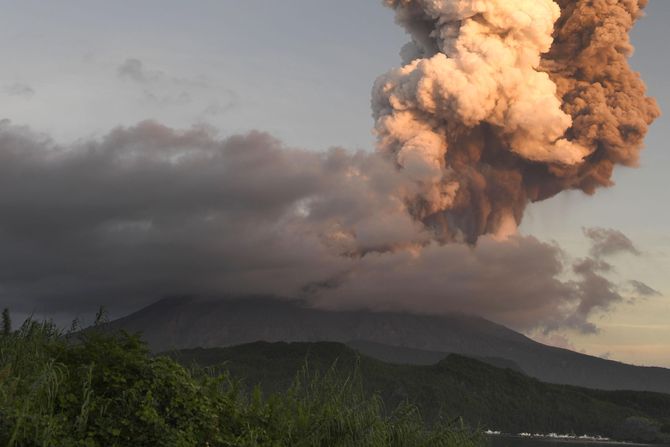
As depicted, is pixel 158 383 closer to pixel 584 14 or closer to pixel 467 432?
pixel 467 432

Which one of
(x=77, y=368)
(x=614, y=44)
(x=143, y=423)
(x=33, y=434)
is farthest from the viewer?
(x=614, y=44)

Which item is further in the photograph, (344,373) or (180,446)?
(344,373)

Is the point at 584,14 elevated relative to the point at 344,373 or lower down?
elevated

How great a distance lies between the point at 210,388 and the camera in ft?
42.0

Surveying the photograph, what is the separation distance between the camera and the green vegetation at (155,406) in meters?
10.3

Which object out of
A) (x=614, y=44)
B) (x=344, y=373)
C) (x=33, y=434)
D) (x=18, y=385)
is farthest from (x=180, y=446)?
(x=614, y=44)

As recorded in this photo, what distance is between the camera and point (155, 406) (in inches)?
432

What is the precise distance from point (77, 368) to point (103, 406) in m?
0.97

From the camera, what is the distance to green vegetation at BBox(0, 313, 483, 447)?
10281 millimetres

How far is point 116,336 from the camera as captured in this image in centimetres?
1198

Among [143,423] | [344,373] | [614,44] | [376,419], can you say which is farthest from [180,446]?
[614,44]

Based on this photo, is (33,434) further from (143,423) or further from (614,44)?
(614,44)

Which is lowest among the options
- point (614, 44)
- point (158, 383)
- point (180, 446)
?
point (180, 446)

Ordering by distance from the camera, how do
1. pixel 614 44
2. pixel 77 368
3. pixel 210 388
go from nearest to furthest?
pixel 77 368 < pixel 210 388 < pixel 614 44
